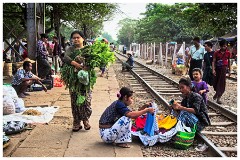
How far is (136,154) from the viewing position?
4535 millimetres

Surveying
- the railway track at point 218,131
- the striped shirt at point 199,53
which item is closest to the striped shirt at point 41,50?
the railway track at point 218,131

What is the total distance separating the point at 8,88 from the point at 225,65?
17.3 feet

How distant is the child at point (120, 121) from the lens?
472 centimetres

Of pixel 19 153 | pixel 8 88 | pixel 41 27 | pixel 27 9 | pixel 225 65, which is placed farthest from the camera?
pixel 41 27

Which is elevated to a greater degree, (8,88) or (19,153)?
(8,88)

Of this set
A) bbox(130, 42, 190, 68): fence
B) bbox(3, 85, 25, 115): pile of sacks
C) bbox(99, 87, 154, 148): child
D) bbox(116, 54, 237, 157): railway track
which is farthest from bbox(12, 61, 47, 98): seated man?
bbox(130, 42, 190, 68): fence

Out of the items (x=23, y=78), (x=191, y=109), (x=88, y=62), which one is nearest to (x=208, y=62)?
(x=191, y=109)

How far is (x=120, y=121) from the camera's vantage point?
4.72 m

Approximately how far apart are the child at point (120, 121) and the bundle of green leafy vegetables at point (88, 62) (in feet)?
2.27

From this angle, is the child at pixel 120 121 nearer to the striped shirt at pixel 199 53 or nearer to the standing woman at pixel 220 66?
the standing woman at pixel 220 66

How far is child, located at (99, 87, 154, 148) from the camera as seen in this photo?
4719 mm

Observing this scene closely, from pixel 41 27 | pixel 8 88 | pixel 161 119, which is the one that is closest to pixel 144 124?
pixel 161 119

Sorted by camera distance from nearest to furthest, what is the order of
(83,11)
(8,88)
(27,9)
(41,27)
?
(8,88)
(27,9)
(41,27)
(83,11)

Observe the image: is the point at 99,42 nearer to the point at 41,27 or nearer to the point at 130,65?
the point at 41,27
